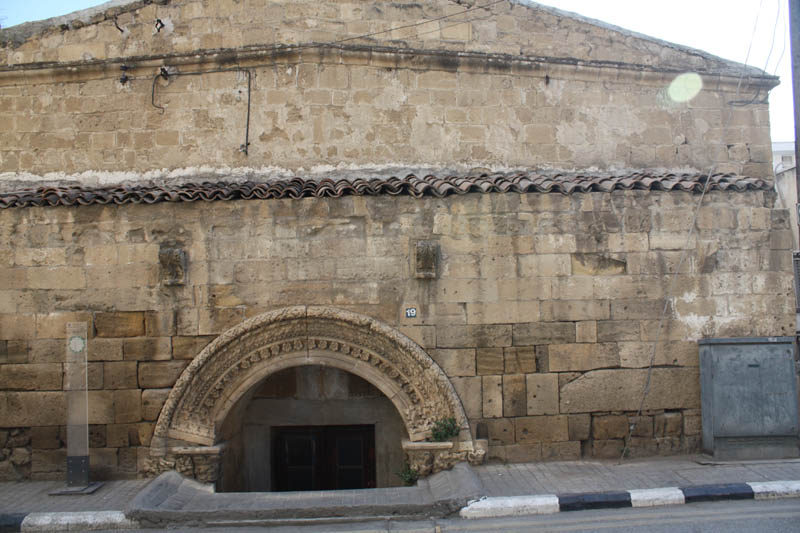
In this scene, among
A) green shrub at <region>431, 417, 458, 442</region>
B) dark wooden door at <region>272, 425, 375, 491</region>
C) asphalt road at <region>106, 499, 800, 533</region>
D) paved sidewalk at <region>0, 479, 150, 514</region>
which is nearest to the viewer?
asphalt road at <region>106, 499, 800, 533</region>

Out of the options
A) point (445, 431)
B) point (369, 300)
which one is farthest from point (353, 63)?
point (445, 431)

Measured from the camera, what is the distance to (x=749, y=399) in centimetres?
626

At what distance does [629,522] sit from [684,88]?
5918 millimetres

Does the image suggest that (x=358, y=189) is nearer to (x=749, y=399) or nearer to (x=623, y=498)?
(x=623, y=498)

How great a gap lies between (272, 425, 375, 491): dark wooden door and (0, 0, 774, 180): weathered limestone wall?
3.36m

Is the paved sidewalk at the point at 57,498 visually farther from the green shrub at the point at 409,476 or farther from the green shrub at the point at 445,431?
the green shrub at the point at 445,431

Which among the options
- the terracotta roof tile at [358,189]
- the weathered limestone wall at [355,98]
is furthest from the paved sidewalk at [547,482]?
the weathered limestone wall at [355,98]

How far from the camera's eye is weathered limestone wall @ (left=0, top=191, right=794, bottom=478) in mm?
6227

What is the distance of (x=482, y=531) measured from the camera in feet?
16.4

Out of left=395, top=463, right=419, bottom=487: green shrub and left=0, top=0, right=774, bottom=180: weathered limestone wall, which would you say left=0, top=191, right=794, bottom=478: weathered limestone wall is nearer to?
left=395, top=463, right=419, bottom=487: green shrub

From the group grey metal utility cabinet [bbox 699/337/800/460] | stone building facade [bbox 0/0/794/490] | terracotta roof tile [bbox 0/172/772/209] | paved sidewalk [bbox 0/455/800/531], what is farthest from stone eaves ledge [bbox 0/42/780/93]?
paved sidewalk [bbox 0/455/800/531]

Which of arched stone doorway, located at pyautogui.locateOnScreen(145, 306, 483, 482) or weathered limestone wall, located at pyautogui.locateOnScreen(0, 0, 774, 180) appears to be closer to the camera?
arched stone doorway, located at pyautogui.locateOnScreen(145, 306, 483, 482)

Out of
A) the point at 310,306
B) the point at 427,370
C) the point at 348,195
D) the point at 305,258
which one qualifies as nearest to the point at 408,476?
the point at 427,370

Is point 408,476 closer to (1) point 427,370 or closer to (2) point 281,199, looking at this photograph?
(1) point 427,370
